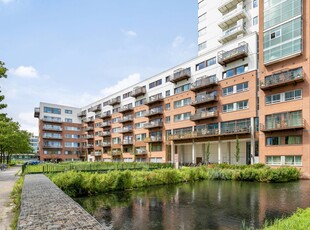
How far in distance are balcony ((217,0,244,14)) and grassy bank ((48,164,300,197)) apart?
30534 mm

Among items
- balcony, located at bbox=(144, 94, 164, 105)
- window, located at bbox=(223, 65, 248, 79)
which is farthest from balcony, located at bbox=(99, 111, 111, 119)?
window, located at bbox=(223, 65, 248, 79)

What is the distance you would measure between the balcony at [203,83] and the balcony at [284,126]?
1174cm

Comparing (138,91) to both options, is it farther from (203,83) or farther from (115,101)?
(203,83)

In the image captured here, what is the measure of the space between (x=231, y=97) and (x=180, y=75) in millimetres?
12654

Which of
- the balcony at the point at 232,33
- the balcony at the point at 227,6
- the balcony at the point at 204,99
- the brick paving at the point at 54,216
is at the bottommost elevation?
the brick paving at the point at 54,216

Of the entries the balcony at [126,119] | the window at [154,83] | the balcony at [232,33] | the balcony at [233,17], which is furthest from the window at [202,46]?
the balcony at [126,119]

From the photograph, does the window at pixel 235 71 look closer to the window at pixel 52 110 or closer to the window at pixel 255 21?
the window at pixel 255 21

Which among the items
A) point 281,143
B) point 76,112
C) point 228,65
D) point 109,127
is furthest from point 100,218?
point 76,112

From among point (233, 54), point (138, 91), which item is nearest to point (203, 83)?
point (233, 54)

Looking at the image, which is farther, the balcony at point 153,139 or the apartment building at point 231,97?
the balcony at point 153,139

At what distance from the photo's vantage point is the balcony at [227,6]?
4701 cm

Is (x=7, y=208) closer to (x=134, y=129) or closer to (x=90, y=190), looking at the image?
(x=90, y=190)

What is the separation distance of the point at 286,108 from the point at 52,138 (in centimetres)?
7598

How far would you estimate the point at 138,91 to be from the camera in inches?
2514
